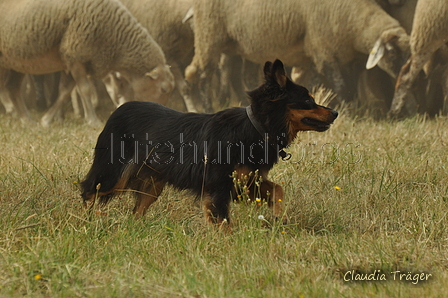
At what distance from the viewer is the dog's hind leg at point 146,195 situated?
12.9ft

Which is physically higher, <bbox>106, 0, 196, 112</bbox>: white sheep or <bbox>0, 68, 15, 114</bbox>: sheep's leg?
<bbox>106, 0, 196, 112</bbox>: white sheep

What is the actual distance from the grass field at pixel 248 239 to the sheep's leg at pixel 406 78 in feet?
10.3

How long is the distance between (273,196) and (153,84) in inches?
245

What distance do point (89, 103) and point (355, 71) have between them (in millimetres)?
3971

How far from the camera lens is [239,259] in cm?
313

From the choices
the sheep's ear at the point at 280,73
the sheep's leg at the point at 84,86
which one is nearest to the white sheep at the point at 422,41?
the sheep's leg at the point at 84,86

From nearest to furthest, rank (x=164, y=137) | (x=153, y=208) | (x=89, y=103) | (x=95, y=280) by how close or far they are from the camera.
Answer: (x=95, y=280) → (x=164, y=137) → (x=153, y=208) → (x=89, y=103)

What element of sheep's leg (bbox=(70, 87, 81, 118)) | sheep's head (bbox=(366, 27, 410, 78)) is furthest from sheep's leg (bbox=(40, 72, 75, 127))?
sheep's head (bbox=(366, 27, 410, 78))

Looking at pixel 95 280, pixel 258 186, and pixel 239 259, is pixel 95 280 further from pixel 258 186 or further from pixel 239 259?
pixel 258 186

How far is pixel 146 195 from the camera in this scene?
3.99 meters

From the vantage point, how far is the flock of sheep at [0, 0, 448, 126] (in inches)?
331

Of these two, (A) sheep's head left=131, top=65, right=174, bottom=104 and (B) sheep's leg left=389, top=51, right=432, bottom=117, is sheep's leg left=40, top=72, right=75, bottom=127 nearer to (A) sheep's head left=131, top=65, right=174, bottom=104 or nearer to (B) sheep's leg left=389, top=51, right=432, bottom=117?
(A) sheep's head left=131, top=65, right=174, bottom=104

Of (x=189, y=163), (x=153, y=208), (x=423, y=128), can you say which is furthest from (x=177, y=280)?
(x=423, y=128)

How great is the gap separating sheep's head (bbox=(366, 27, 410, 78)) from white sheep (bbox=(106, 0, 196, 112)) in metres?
3.26
